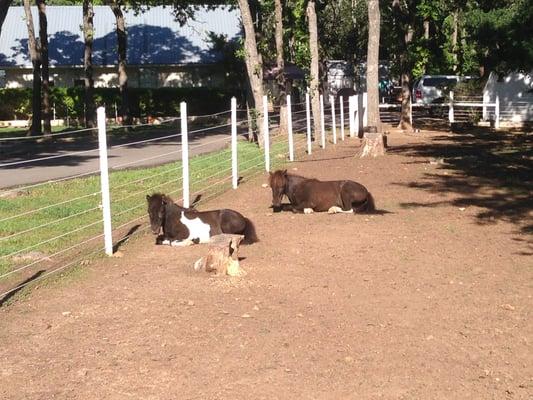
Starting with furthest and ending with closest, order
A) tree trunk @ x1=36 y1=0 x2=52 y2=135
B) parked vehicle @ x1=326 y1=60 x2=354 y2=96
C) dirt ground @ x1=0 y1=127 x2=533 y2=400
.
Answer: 1. parked vehicle @ x1=326 y1=60 x2=354 y2=96
2. tree trunk @ x1=36 y1=0 x2=52 y2=135
3. dirt ground @ x1=0 y1=127 x2=533 y2=400

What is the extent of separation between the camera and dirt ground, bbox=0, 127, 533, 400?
5258 millimetres

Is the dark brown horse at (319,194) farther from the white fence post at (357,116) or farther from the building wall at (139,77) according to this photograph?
the building wall at (139,77)

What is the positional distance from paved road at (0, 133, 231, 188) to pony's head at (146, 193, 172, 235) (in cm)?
427

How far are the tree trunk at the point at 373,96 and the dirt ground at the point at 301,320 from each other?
8.78 meters

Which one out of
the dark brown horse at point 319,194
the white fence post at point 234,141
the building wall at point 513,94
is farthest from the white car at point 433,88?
the dark brown horse at point 319,194

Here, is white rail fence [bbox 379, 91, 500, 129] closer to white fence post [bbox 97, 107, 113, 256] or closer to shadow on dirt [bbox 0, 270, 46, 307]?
white fence post [bbox 97, 107, 113, 256]

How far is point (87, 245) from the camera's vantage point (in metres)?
9.94

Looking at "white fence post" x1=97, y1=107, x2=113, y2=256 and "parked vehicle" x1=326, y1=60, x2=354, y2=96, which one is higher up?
"parked vehicle" x1=326, y1=60, x2=354, y2=96

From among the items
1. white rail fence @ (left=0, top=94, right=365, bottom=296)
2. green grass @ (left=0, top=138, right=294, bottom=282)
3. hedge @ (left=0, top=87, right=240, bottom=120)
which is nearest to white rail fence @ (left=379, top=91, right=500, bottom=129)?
hedge @ (left=0, top=87, right=240, bottom=120)

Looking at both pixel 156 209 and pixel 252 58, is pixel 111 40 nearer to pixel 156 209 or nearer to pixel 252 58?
pixel 252 58

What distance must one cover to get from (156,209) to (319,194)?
301 cm

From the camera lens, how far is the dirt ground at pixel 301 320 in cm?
526

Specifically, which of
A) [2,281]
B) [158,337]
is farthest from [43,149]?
[158,337]

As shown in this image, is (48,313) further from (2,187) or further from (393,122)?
(393,122)
